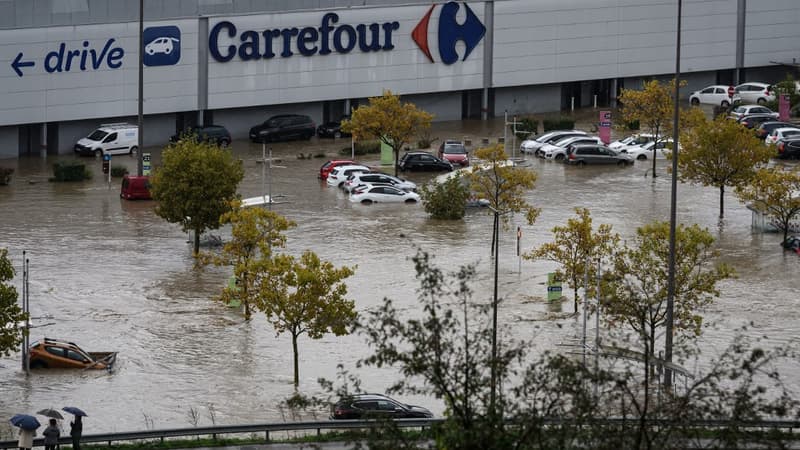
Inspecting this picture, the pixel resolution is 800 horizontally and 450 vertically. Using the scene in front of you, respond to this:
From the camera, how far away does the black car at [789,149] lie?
59781mm

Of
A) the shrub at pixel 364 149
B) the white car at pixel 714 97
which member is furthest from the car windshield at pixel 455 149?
the white car at pixel 714 97

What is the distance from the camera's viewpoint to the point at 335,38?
65625 mm

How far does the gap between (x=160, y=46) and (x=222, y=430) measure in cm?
3558

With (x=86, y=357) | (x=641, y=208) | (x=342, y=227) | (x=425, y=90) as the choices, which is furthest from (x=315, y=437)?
(x=425, y=90)

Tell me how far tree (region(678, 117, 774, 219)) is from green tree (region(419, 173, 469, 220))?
23.1ft

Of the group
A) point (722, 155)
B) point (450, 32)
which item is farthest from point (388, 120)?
point (722, 155)

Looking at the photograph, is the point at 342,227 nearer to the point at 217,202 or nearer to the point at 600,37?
the point at 217,202

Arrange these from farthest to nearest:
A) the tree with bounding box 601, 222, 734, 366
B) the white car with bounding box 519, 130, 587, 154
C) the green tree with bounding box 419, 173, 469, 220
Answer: the white car with bounding box 519, 130, 587, 154 < the green tree with bounding box 419, 173, 469, 220 < the tree with bounding box 601, 222, 734, 366

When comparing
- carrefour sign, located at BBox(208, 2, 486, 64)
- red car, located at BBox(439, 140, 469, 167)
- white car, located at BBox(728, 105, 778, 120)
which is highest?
carrefour sign, located at BBox(208, 2, 486, 64)

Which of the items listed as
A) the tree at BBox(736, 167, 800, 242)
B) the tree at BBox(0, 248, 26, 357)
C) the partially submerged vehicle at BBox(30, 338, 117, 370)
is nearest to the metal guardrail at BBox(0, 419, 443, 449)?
the tree at BBox(0, 248, 26, 357)

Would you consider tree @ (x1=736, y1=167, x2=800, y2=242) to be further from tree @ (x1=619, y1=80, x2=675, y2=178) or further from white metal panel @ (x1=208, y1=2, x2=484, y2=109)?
white metal panel @ (x1=208, y1=2, x2=484, y2=109)

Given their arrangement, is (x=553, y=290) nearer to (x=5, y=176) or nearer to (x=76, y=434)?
(x=76, y=434)

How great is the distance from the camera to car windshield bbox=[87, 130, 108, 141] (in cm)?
5953

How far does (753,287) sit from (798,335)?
4531 mm
